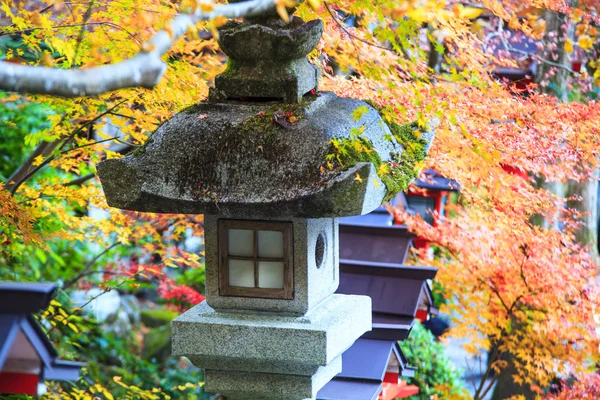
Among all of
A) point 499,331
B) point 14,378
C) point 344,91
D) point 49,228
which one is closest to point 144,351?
point 49,228

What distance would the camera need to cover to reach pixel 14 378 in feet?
12.5

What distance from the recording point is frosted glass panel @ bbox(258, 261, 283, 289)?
5426mm

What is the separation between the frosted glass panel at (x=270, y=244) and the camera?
538cm

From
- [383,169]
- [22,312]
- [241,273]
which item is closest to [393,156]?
[383,169]

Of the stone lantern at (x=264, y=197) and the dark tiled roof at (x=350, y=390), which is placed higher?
the stone lantern at (x=264, y=197)

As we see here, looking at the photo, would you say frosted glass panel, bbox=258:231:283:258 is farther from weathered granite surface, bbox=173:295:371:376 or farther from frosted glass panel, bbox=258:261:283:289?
weathered granite surface, bbox=173:295:371:376

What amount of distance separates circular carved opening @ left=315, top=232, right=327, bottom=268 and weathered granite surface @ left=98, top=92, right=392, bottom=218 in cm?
77

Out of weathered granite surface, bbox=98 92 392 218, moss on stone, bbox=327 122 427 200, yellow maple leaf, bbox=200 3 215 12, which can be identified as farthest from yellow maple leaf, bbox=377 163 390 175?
yellow maple leaf, bbox=200 3 215 12

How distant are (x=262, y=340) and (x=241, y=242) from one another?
69cm

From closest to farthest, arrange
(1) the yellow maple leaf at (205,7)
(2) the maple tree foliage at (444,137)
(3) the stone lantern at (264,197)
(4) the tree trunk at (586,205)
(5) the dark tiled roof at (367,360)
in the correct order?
(1) the yellow maple leaf at (205,7) < (3) the stone lantern at (264,197) < (2) the maple tree foliage at (444,137) < (5) the dark tiled roof at (367,360) < (4) the tree trunk at (586,205)

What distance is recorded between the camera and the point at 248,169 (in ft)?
16.1

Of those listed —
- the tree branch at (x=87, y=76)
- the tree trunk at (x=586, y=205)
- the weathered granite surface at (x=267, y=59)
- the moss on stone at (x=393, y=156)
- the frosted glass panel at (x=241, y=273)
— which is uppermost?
the tree branch at (x=87, y=76)

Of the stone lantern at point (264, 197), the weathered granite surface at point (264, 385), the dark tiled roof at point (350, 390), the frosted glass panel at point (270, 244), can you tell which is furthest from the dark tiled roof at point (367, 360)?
the frosted glass panel at point (270, 244)

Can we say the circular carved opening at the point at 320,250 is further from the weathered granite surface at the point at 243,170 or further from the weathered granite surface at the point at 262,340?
the weathered granite surface at the point at 243,170
